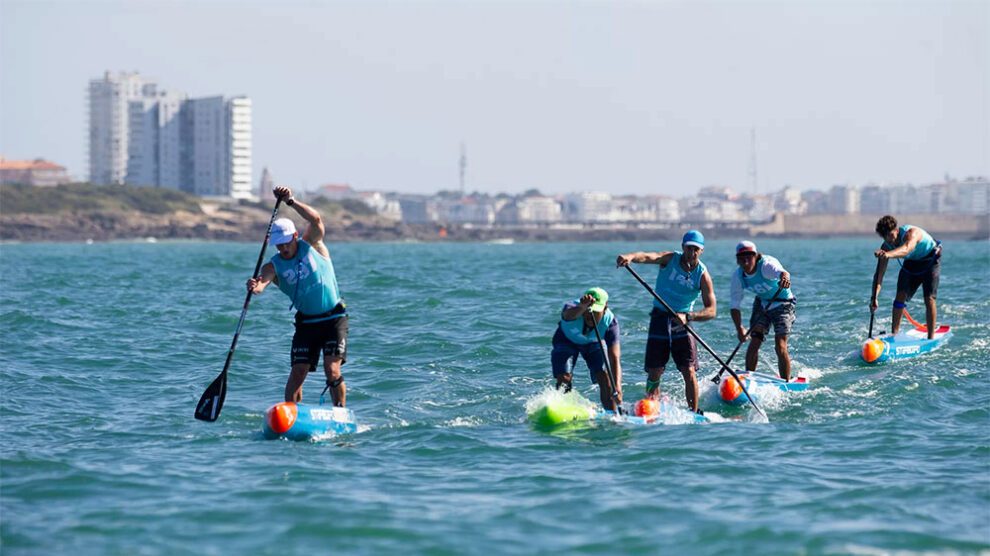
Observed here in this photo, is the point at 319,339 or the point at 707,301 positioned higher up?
the point at 707,301

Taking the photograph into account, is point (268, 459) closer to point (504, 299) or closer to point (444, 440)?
point (444, 440)

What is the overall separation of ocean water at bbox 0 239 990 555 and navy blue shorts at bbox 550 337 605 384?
0.71m

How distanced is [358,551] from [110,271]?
47.0 metres

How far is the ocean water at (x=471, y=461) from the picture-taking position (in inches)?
367

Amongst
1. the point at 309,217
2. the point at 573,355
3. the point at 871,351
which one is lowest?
the point at 871,351

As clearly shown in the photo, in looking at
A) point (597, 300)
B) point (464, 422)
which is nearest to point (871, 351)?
point (597, 300)

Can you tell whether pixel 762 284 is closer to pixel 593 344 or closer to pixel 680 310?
pixel 680 310

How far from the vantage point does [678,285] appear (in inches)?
551

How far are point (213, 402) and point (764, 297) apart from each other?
21.7ft

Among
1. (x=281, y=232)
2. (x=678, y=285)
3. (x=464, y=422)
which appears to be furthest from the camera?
(x=678, y=285)

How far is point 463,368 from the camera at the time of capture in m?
18.5

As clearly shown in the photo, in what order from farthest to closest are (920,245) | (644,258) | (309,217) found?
(920,245) < (644,258) < (309,217)

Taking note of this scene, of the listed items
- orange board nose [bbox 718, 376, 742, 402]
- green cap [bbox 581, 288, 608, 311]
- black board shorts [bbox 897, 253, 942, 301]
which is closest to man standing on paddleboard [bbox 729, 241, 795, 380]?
orange board nose [bbox 718, 376, 742, 402]

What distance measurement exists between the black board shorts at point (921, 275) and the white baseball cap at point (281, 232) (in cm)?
1023
